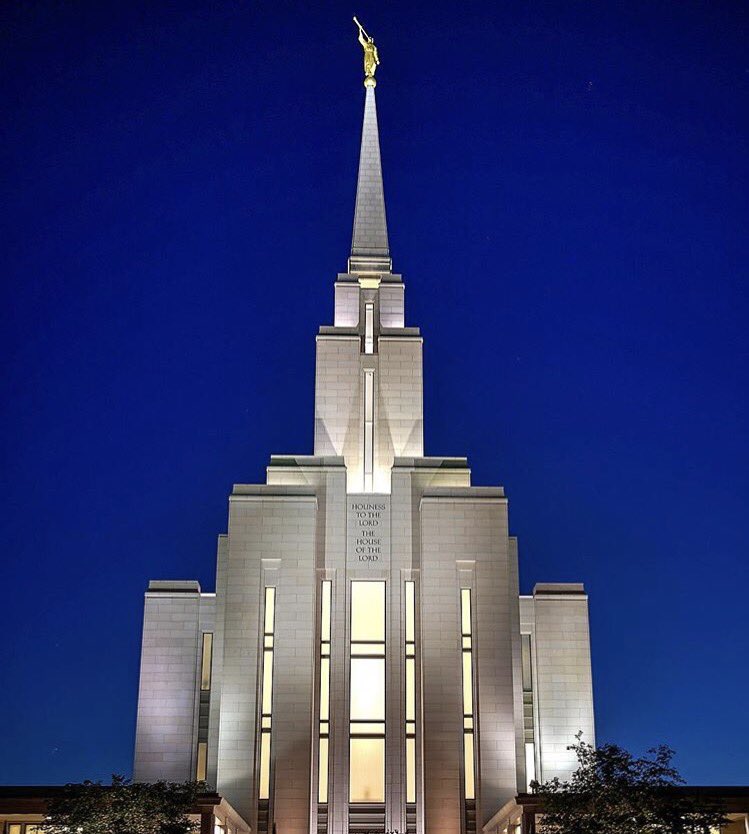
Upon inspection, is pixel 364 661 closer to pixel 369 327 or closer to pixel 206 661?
pixel 206 661

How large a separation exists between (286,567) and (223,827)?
10.9 metres

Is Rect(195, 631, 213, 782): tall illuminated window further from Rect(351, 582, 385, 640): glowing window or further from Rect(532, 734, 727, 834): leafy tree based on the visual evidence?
Rect(532, 734, 727, 834): leafy tree

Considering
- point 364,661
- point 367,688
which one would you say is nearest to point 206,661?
point 364,661

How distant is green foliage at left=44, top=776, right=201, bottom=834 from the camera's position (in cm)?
3525

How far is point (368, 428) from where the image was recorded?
5381 cm

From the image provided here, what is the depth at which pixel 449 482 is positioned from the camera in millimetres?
51500

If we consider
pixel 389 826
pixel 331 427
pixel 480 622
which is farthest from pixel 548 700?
pixel 331 427

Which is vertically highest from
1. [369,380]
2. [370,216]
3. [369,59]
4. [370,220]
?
[369,59]

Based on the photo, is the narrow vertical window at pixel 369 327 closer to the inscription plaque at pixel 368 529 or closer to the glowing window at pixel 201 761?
the inscription plaque at pixel 368 529

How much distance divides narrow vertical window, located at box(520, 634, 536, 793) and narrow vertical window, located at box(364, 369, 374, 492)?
9116 millimetres

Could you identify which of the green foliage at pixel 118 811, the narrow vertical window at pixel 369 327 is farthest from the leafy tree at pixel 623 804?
the narrow vertical window at pixel 369 327

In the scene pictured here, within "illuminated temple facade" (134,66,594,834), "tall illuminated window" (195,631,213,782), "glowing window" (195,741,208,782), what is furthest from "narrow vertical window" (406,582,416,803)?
"glowing window" (195,741,208,782)

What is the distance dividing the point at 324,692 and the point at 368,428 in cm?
1168

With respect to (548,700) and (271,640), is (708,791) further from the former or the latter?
(271,640)
